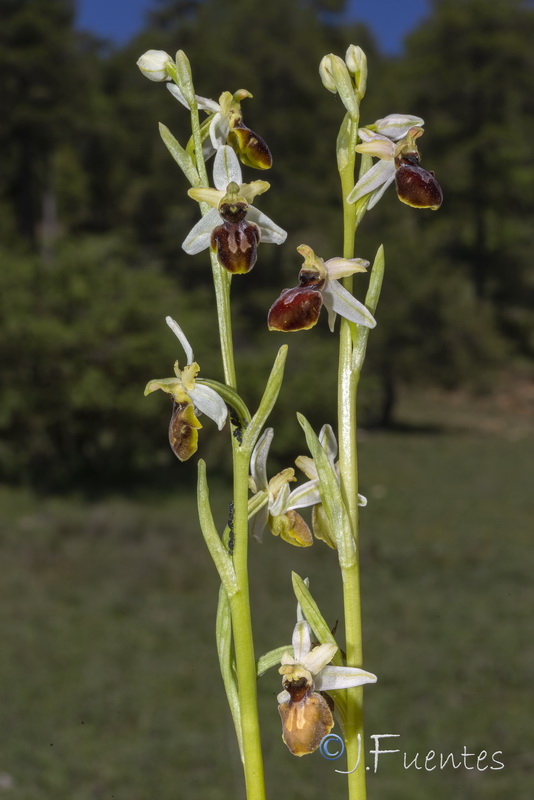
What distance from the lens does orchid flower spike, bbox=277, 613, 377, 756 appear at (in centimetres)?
64

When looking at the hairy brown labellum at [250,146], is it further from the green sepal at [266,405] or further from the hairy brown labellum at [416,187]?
the green sepal at [266,405]

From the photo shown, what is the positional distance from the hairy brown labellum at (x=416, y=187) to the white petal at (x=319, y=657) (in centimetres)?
37

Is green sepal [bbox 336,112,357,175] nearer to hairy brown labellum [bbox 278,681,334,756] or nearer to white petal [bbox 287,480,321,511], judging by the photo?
white petal [bbox 287,480,321,511]

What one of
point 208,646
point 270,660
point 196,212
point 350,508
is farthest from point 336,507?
point 196,212

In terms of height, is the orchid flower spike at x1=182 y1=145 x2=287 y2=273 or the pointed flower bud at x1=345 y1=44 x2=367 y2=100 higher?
the pointed flower bud at x1=345 y1=44 x2=367 y2=100

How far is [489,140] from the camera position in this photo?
19.8 m

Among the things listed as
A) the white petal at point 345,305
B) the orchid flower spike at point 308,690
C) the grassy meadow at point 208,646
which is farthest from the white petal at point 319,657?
the grassy meadow at point 208,646

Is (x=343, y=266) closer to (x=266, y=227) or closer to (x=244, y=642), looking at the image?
(x=266, y=227)

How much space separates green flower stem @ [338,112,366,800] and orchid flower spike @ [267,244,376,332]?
0.02 m

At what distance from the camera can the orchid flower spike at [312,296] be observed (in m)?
0.73

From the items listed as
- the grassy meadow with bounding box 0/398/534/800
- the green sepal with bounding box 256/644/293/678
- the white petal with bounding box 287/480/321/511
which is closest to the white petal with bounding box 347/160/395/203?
the white petal with bounding box 287/480/321/511

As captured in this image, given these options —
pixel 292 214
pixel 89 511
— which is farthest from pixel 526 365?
pixel 89 511

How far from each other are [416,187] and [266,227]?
14 centimetres

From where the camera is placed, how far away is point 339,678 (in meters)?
0.65
